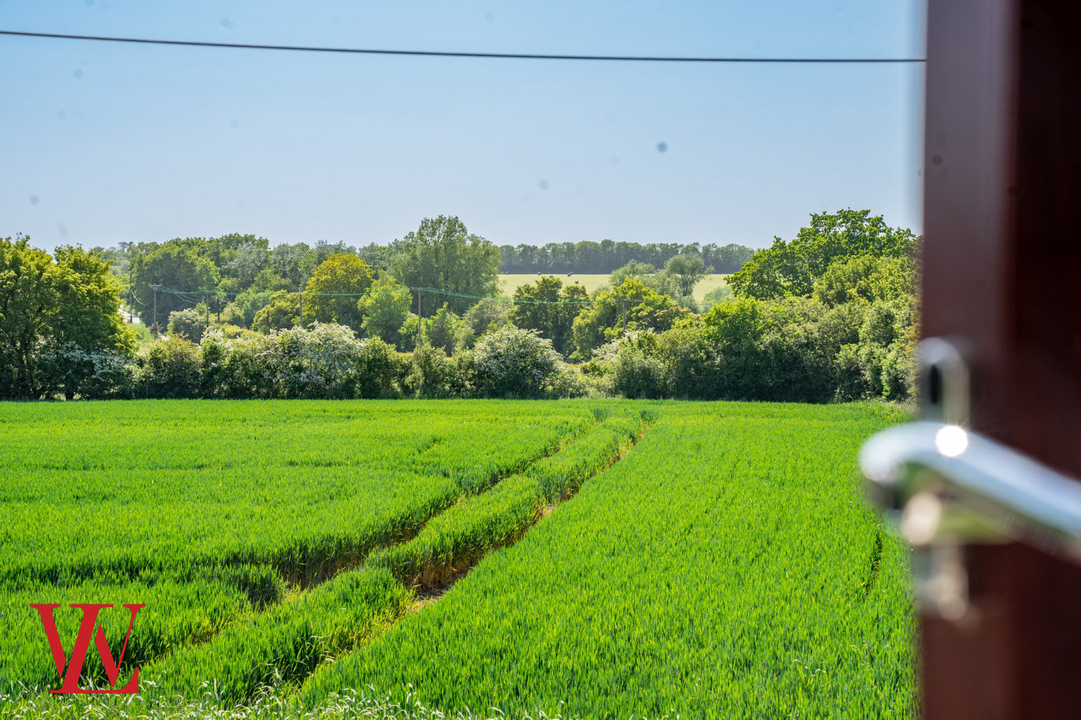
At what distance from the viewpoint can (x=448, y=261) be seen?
52.9 meters

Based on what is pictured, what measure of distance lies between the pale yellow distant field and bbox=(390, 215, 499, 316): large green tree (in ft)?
6.37

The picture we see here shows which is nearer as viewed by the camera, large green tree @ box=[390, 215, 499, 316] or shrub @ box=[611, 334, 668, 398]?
shrub @ box=[611, 334, 668, 398]

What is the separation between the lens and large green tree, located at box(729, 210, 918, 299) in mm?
38438

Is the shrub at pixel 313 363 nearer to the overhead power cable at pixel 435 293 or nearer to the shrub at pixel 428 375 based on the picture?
the shrub at pixel 428 375

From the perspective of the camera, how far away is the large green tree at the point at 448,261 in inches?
2053

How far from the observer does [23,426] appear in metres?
15.7

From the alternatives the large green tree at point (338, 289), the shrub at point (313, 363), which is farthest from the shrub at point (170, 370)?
the large green tree at point (338, 289)

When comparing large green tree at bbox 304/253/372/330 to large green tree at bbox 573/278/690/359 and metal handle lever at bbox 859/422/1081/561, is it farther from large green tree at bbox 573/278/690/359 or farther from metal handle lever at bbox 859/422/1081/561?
metal handle lever at bbox 859/422/1081/561

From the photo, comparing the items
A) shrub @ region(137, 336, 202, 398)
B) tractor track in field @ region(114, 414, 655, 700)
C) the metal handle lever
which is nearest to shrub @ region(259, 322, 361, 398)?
shrub @ region(137, 336, 202, 398)

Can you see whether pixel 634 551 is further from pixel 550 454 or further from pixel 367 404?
pixel 367 404

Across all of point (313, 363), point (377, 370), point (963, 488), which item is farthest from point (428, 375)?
point (963, 488)

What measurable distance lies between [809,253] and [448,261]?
2419cm

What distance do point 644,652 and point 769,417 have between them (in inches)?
602

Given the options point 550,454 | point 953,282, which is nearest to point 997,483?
point 953,282
